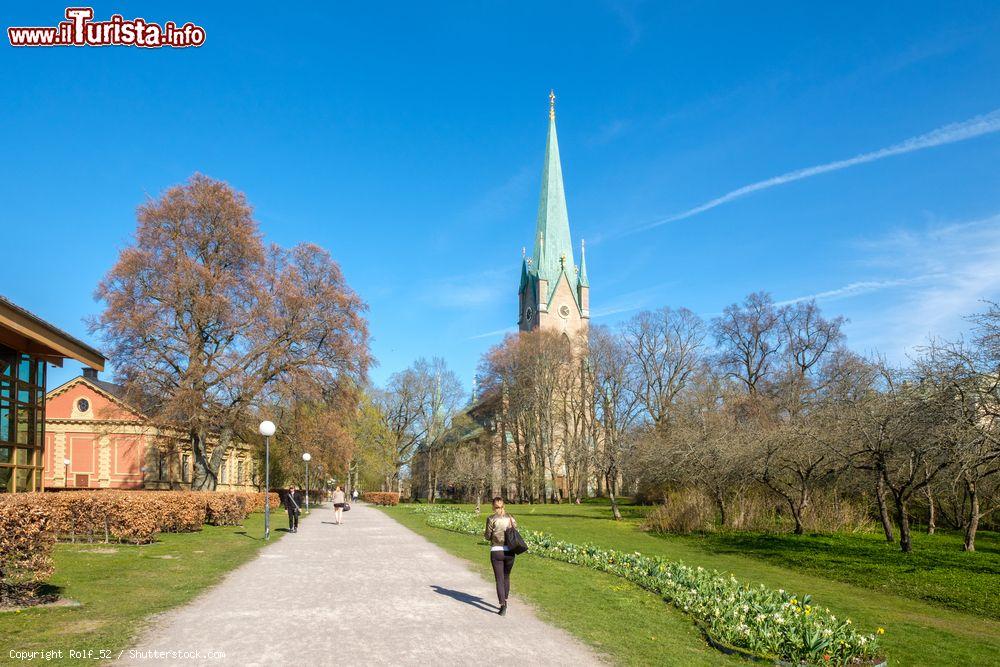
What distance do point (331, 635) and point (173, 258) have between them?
2516 centimetres

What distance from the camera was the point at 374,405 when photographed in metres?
65.0

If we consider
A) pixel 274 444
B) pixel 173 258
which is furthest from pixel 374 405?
pixel 173 258

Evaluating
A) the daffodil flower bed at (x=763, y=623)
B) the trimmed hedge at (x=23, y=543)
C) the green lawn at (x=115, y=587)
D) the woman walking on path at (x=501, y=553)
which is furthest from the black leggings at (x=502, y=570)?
the trimmed hedge at (x=23, y=543)

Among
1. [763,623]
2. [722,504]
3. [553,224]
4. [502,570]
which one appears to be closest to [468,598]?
[502,570]

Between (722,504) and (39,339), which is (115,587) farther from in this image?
(722,504)

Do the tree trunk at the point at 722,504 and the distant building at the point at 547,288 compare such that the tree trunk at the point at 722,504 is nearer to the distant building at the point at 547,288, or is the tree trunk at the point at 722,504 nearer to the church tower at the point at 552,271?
the distant building at the point at 547,288

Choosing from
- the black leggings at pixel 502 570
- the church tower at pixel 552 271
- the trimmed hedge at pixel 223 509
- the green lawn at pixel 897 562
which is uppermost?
the church tower at pixel 552 271

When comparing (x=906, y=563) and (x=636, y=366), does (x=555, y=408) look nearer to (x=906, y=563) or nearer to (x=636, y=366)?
(x=636, y=366)

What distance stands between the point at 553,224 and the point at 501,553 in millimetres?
72537

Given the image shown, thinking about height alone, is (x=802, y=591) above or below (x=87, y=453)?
below

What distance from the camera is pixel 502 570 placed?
9.48 m

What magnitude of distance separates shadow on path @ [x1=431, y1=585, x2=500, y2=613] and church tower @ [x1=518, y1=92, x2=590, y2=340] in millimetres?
64527

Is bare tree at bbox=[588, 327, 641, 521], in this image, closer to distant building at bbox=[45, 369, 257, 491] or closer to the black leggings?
distant building at bbox=[45, 369, 257, 491]

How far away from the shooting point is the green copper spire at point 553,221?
79.2 meters
